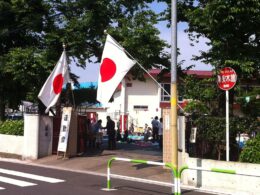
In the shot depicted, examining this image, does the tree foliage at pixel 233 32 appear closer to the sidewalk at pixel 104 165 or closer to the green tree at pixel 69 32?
the sidewalk at pixel 104 165

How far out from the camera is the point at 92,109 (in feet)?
183

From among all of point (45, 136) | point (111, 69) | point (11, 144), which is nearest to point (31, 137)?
point (45, 136)

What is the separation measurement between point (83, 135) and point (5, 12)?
788 centimetres

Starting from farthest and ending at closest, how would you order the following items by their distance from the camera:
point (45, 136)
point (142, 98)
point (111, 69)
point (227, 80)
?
point (142, 98)
point (45, 136)
point (111, 69)
point (227, 80)

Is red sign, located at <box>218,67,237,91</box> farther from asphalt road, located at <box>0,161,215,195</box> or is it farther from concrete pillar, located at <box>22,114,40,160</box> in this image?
concrete pillar, located at <box>22,114,40,160</box>

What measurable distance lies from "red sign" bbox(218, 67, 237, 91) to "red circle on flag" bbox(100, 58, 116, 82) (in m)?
4.53

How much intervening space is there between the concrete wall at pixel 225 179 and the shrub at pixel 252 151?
508 millimetres

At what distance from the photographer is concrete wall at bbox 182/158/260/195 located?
1202cm

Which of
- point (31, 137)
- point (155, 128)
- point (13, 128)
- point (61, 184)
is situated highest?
point (155, 128)

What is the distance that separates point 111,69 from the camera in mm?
17109

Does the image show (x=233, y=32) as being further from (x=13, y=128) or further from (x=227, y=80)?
(x=13, y=128)

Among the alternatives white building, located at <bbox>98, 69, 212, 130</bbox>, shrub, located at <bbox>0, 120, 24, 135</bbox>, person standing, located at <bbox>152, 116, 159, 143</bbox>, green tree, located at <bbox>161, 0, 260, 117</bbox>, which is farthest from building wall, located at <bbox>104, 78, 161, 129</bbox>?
green tree, located at <bbox>161, 0, 260, 117</bbox>

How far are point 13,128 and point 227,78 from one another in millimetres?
14031

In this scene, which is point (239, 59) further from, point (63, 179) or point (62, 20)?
point (62, 20)
